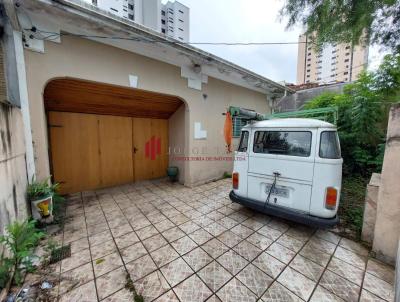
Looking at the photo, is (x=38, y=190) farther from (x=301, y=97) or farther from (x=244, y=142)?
(x=301, y=97)

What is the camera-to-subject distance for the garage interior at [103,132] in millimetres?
3854

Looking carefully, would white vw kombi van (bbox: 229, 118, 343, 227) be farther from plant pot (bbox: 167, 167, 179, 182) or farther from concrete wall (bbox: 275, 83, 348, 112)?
concrete wall (bbox: 275, 83, 348, 112)

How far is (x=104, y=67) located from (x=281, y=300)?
4.44 metres

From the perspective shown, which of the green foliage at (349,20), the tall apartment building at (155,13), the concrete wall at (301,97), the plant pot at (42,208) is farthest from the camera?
the tall apartment building at (155,13)

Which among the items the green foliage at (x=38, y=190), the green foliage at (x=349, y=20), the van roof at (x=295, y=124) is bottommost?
the green foliage at (x=38, y=190)

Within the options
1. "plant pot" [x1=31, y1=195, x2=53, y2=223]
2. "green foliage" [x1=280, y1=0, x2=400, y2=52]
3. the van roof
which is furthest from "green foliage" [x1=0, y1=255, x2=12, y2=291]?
"green foliage" [x1=280, y1=0, x2=400, y2=52]

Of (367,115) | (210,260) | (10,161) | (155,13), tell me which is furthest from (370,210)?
(155,13)

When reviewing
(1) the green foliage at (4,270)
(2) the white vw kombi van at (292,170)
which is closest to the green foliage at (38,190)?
(1) the green foliage at (4,270)

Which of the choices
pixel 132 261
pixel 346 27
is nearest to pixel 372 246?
pixel 132 261

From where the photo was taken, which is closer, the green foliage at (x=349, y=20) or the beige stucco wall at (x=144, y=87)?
the beige stucco wall at (x=144, y=87)

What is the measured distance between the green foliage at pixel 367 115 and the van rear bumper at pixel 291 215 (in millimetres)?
3152

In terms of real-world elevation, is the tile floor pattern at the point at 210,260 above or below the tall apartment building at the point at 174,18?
below

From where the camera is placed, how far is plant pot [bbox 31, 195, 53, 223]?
8.80 feet

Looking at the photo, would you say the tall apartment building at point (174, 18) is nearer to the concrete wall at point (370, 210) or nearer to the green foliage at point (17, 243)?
the concrete wall at point (370, 210)
